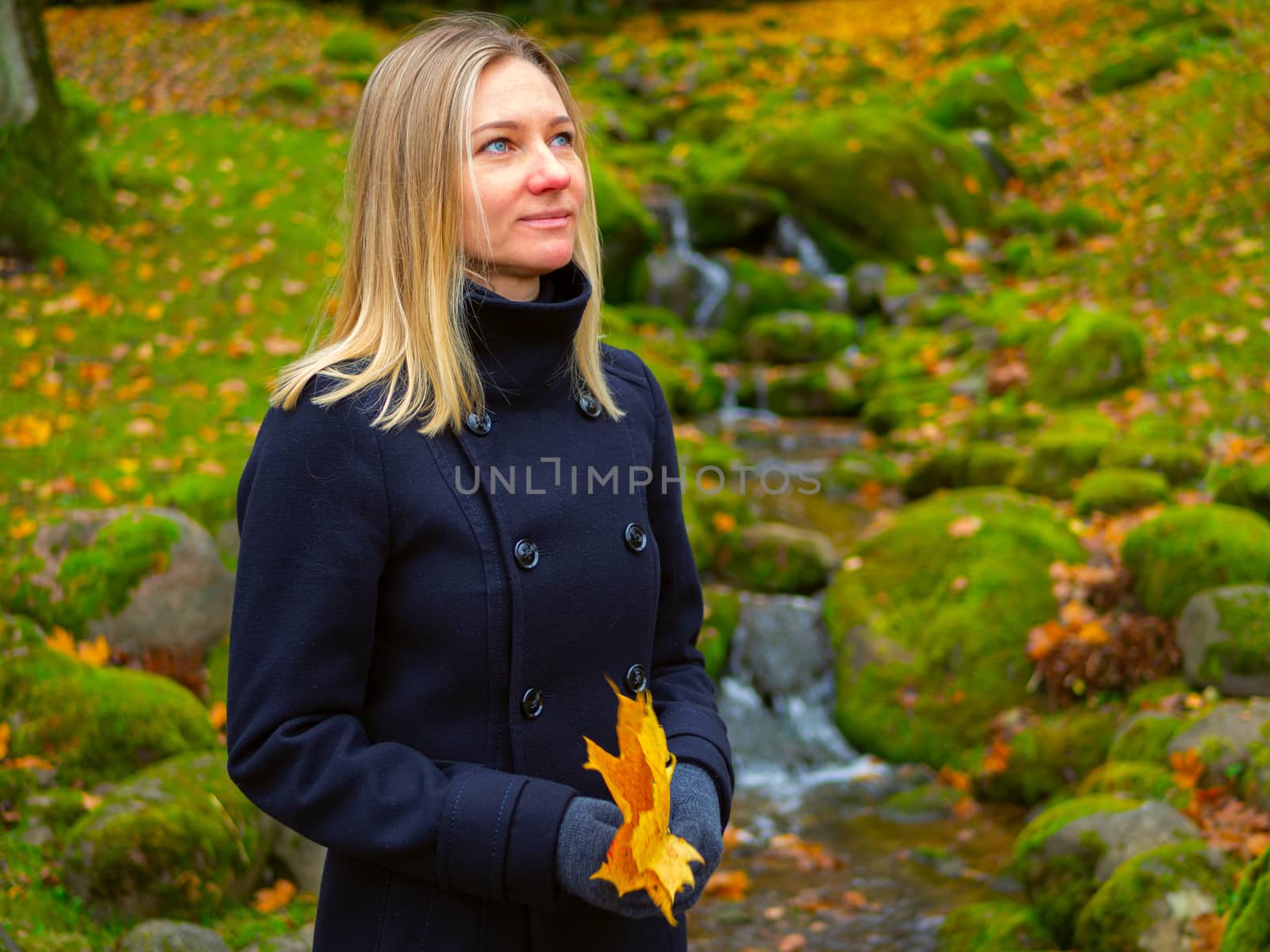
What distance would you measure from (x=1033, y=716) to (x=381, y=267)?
486 centimetres

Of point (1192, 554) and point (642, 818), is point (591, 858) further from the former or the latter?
point (1192, 554)

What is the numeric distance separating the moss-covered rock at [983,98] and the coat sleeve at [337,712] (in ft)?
47.3

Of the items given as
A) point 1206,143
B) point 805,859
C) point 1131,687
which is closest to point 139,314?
point 805,859

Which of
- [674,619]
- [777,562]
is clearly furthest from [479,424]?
[777,562]

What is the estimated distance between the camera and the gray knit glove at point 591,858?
1536mm

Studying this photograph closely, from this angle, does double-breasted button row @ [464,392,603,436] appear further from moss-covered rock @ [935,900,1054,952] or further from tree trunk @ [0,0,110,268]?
tree trunk @ [0,0,110,268]

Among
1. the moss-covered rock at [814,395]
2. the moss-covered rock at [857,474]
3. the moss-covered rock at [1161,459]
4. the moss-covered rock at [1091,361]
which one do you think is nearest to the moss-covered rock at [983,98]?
the moss-covered rock at [814,395]

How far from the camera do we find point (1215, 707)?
477 cm

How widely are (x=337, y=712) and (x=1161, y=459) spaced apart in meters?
6.71

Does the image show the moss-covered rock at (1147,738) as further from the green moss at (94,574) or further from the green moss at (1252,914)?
the green moss at (94,574)

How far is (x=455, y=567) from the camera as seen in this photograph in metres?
1.71

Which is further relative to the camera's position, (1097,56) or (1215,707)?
(1097,56)

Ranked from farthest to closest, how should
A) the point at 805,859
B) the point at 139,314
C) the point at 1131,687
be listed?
the point at 139,314 → the point at 1131,687 → the point at 805,859

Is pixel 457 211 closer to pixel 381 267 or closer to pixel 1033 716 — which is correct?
pixel 381 267
